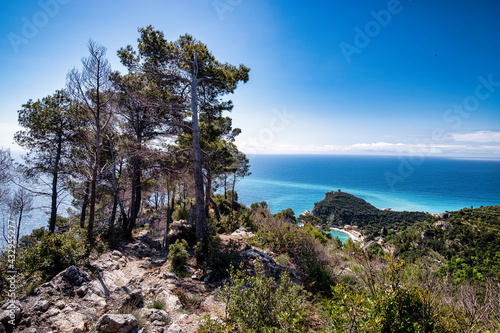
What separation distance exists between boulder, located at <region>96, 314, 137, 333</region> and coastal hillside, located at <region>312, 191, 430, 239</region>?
39728mm

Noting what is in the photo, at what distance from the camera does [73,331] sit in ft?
9.49

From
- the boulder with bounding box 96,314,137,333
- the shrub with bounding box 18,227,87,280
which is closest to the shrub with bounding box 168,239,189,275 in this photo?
the shrub with bounding box 18,227,87,280

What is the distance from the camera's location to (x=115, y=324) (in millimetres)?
2938

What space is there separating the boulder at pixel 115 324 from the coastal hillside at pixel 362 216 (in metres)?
39.7

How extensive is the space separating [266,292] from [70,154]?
1334 centimetres

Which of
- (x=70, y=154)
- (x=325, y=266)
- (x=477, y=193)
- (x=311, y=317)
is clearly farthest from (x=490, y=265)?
(x=477, y=193)

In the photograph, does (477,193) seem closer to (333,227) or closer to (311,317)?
(333,227)

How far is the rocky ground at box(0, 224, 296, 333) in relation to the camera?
2.97 m

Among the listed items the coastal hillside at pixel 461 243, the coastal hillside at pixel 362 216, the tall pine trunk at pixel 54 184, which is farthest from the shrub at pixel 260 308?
the coastal hillside at pixel 362 216

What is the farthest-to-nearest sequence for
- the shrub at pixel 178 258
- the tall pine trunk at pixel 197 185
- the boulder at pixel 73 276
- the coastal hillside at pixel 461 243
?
the coastal hillside at pixel 461 243 < the tall pine trunk at pixel 197 185 < the shrub at pixel 178 258 < the boulder at pixel 73 276

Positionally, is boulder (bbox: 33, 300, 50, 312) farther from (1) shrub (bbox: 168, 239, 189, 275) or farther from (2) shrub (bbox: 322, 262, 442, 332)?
(2) shrub (bbox: 322, 262, 442, 332)

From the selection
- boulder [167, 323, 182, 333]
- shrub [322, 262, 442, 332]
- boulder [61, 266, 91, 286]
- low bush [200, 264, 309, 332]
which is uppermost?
shrub [322, 262, 442, 332]

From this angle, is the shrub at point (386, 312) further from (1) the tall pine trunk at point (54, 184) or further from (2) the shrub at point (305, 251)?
(1) the tall pine trunk at point (54, 184)

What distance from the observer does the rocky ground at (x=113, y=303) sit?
9.75 ft
